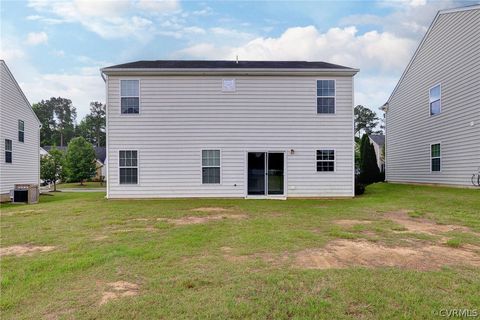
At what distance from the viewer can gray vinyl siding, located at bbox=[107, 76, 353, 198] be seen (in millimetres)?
12711

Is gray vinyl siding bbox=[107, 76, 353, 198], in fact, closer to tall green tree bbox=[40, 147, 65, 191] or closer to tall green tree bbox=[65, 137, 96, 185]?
tall green tree bbox=[40, 147, 65, 191]

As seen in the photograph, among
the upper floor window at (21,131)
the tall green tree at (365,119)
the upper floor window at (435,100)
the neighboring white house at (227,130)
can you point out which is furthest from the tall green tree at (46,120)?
the upper floor window at (435,100)

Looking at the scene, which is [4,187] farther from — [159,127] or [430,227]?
[430,227]

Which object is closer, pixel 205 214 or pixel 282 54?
pixel 205 214

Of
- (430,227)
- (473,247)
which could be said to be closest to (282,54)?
(430,227)

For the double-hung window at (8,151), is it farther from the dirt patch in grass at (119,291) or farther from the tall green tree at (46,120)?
the tall green tree at (46,120)

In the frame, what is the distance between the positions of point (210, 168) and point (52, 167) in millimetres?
20383

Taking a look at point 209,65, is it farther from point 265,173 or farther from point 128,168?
point 128,168

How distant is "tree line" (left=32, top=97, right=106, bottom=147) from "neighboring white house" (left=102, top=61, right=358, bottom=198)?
56.3 m

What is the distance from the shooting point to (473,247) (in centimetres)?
495

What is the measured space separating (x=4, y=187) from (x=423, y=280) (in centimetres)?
1672

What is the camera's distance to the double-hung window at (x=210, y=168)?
1277 cm
